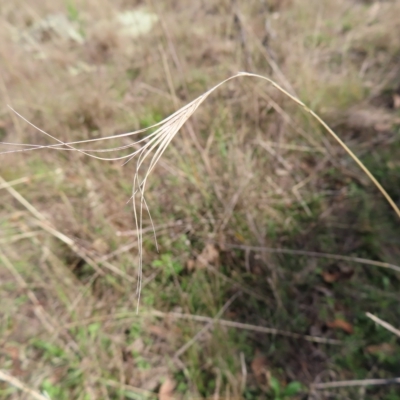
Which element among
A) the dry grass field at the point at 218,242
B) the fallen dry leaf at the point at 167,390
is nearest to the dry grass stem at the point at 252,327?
the dry grass field at the point at 218,242

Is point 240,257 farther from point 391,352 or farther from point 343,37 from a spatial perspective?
point 343,37

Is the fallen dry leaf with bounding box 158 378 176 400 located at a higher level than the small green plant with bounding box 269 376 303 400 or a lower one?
higher

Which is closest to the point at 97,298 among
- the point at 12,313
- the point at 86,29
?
the point at 12,313

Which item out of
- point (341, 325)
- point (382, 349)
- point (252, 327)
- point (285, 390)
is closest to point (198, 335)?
point (252, 327)

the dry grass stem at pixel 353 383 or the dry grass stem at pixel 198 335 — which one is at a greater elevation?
the dry grass stem at pixel 198 335

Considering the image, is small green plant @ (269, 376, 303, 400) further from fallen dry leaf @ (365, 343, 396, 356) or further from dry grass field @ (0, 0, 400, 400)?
fallen dry leaf @ (365, 343, 396, 356)

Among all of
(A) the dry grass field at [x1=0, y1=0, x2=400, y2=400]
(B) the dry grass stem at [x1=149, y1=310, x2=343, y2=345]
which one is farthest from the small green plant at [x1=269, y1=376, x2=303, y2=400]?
(B) the dry grass stem at [x1=149, y1=310, x2=343, y2=345]

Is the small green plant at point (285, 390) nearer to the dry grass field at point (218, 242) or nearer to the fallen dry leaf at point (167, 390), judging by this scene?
the dry grass field at point (218, 242)
